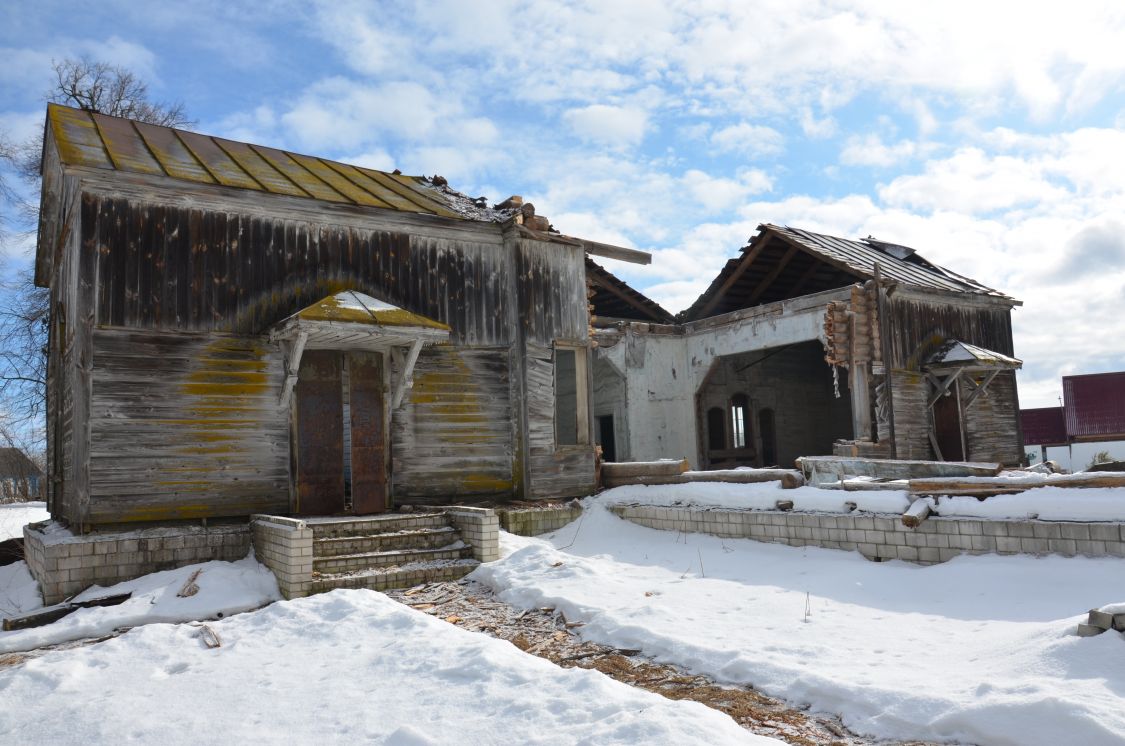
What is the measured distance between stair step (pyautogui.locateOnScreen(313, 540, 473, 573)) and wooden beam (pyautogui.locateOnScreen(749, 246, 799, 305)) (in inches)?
547

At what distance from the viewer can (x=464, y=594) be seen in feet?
29.6

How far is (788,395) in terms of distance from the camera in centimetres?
2414

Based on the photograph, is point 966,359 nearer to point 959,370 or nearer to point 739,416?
point 959,370

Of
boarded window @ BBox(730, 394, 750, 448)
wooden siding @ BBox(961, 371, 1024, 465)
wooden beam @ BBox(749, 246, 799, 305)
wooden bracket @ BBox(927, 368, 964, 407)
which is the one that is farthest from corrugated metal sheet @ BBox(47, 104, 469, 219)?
wooden siding @ BBox(961, 371, 1024, 465)

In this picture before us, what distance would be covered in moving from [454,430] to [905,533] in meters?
6.65

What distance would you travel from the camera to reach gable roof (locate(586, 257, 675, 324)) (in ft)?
70.1

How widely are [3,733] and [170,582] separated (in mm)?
3986

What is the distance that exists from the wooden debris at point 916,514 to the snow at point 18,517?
1793 cm

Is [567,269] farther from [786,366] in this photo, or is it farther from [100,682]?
[786,366]

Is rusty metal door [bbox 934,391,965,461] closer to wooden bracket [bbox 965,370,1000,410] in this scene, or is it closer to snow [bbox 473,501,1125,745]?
wooden bracket [bbox 965,370,1000,410]

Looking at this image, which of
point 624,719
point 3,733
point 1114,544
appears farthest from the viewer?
point 1114,544

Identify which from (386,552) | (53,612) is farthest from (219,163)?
(53,612)

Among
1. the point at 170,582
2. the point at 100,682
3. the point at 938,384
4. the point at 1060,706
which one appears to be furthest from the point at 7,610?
the point at 938,384

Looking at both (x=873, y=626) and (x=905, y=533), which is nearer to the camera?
(x=873, y=626)
